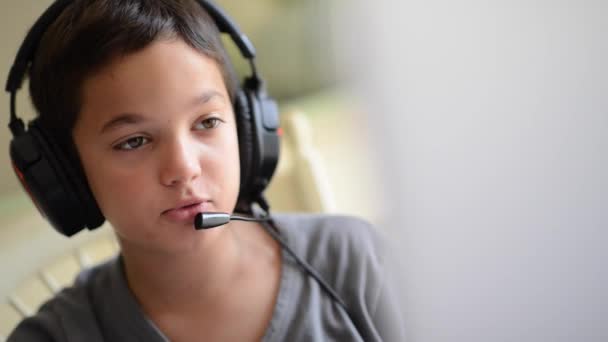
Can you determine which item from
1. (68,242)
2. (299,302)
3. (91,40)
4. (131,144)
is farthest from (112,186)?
(68,242)

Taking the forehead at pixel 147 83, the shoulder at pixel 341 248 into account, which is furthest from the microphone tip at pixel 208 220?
the shoulder at pixel 341 248

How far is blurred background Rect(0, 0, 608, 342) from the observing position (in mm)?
342

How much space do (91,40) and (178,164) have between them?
190mm

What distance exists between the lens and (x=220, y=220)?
644mm

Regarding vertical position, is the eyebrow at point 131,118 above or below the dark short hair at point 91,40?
below

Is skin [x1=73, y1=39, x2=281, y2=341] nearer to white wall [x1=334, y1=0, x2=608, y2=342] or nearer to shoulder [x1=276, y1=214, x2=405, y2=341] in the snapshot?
shoulder [x1=276, y1=214, x2=405, y2=341]

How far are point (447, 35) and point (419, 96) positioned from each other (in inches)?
1.7

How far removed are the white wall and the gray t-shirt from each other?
35 cm

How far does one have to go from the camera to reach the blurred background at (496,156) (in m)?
0.34

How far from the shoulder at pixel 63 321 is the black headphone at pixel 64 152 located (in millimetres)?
155

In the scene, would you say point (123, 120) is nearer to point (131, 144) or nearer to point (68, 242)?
point (131, 144)

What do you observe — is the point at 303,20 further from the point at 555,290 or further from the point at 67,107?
the point at 555,290

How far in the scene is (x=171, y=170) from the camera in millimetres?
646

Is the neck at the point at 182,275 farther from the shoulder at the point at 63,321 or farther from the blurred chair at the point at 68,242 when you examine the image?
the blurred chair at the point at 68,242
